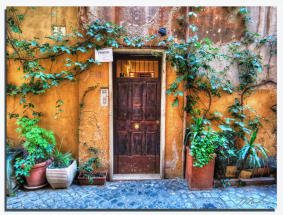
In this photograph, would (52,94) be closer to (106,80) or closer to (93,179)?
(106,80)

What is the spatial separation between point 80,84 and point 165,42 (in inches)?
85.2

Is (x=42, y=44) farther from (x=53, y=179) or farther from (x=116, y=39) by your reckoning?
(x=53, y=179)

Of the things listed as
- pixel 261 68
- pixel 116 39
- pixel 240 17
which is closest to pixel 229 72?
pixel 261 68

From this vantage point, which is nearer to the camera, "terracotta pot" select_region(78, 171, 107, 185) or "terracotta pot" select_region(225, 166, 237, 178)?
"terracotta pot" select_region(78, 171, 107, 185)

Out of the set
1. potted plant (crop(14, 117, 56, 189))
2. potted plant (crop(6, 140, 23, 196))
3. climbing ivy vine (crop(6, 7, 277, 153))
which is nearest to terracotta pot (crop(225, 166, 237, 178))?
climbing ivy vine (crop(6, 7, 277, 153))

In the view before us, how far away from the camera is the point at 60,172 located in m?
3.11

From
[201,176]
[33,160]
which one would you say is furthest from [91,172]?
[201,176]

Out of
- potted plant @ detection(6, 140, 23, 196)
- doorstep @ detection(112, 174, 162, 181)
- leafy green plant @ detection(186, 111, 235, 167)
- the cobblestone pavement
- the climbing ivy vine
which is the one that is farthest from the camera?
doorstep @ detection(112, 174, 162, 181)

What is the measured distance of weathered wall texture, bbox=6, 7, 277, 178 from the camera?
340cm

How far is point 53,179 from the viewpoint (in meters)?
3.11

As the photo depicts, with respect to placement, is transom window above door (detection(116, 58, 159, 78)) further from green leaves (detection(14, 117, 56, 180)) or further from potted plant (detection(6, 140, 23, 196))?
potted plant (detection(6, 140, 23, 196))

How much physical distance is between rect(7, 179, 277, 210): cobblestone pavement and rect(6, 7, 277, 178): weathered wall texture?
1.90 ft

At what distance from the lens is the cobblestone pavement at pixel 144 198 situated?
2.81m

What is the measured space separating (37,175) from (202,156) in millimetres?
3467
